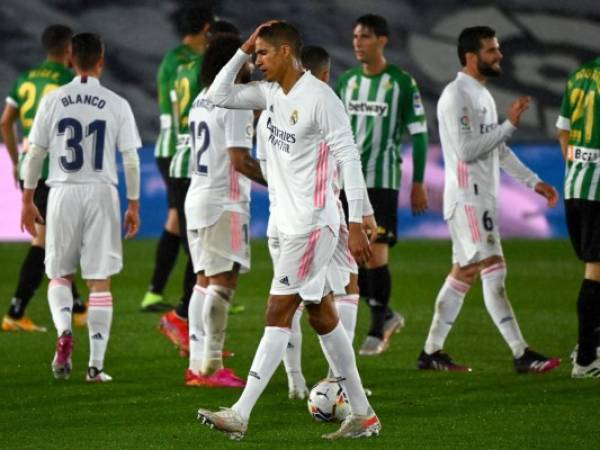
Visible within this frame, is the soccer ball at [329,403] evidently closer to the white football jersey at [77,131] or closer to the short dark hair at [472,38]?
the white football jersey at [77,131]

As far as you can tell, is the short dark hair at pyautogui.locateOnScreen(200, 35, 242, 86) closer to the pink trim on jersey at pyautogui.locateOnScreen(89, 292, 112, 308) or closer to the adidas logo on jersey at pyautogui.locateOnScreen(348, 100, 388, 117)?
the pink trim on jersey at pyautogui.locateOnScreen(89, 292, 112, 308)

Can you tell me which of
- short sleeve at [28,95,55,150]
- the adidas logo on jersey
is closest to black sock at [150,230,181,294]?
the adidas logo on jersey

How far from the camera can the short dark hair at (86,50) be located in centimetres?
790

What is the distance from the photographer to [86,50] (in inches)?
311

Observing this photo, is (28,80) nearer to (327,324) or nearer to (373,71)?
(373,71)

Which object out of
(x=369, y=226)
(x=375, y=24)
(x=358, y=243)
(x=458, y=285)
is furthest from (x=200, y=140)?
(x=358, y=243)

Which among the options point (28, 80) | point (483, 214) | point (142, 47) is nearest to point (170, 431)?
point (483, 214)

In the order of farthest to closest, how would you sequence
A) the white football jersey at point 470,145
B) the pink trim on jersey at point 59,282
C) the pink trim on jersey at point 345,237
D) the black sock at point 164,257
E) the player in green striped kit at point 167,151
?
1. the black sock at point 164,257
2. the player in green striped kit at point 167,151
3. the white football jersey at point 470,145
4. the pink trim on jersey at point 59,282
5. the pink trim on jersey at point 345,237

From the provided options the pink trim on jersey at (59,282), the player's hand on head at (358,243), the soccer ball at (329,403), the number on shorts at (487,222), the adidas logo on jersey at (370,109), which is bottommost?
the soccer ball at (329,403)

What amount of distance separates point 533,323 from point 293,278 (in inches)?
188

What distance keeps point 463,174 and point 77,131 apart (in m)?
2.20

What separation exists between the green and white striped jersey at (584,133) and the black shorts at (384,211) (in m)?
1.56

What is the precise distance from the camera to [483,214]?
829 cm

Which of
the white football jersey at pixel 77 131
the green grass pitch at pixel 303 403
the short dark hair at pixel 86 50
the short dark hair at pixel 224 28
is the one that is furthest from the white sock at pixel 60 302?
the short dark hair at pixel 224 28
